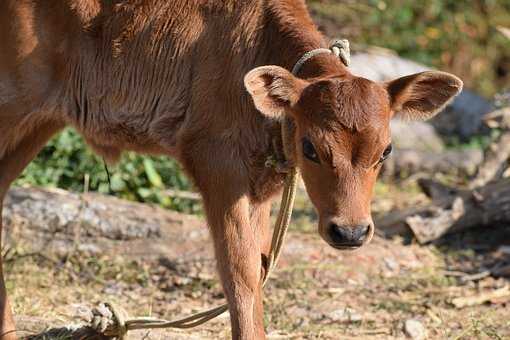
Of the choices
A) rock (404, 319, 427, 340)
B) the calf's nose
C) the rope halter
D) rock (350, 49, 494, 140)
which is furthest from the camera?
rock (350, 49, 494, 140)

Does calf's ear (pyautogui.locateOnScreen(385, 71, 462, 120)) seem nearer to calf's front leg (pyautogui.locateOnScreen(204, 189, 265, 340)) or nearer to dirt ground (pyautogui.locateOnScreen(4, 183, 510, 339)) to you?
calf's front leg (pyautogui.locateOnScreen(204, 189, 265, 340))

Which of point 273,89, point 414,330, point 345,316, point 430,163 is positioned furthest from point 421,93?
point 430,163

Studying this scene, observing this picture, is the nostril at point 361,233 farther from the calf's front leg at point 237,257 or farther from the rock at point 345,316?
the rock at point 345,316

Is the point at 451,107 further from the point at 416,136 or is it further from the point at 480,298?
the point at 480,298

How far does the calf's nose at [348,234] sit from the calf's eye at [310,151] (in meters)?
0.39

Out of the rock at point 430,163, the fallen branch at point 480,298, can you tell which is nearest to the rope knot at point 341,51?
the fallen branch at point 480,298

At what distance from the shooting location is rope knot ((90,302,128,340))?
19.6ft

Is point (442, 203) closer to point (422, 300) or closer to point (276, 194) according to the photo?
point (422, 300)

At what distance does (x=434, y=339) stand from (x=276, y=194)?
1.75 meters

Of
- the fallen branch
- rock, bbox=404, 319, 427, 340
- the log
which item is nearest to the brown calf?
rock, bbox=404, 319, 427, 340

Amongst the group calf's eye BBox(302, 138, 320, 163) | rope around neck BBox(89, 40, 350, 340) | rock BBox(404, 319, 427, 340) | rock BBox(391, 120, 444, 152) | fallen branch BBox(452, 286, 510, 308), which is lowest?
fallen branch BBox(452, 286, 510, 308)

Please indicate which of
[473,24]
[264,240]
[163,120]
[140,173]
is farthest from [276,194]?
[473,24]

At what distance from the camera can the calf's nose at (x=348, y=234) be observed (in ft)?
16.7

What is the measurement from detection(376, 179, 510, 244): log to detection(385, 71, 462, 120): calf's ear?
335 cm
